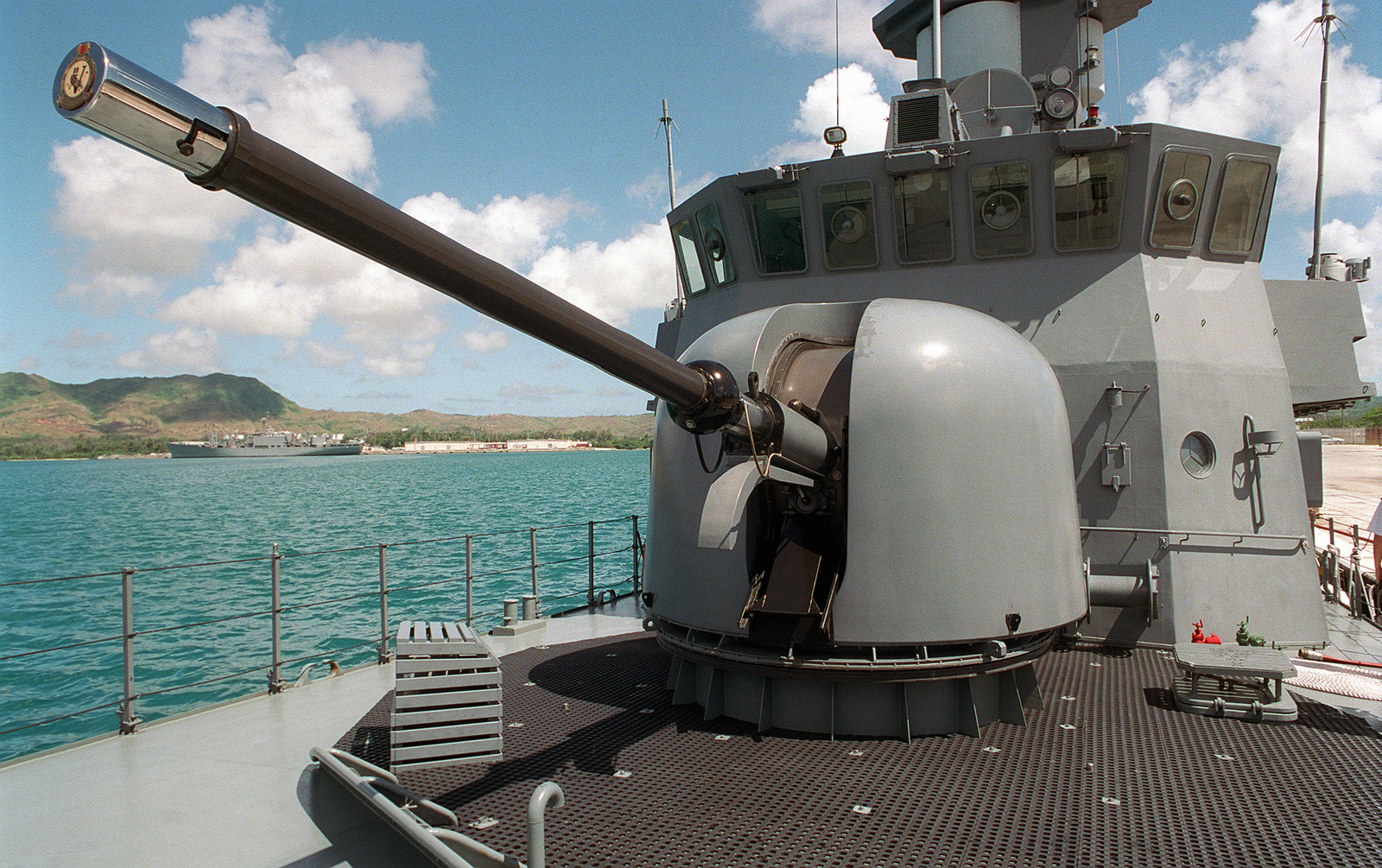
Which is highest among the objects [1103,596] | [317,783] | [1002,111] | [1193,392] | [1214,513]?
[1002,111]

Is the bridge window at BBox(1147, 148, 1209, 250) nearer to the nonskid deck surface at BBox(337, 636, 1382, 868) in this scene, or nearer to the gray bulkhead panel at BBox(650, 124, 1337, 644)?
the gray bulkhead panel at BBox(650, 124, 1337, 644)

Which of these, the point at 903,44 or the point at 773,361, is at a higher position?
the point at 903,44

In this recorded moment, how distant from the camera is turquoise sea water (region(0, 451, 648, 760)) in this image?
10.8 metres

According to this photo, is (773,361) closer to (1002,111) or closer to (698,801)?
→ (698,801)

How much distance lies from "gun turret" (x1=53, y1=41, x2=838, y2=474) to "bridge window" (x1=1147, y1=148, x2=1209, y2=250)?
4722 millimetres

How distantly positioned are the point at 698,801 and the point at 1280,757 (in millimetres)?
2736

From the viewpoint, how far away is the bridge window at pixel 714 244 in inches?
286

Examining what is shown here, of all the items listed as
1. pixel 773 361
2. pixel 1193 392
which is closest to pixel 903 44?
pixel 1193 392

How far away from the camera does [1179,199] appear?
6.34 m

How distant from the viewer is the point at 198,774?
4.21 m

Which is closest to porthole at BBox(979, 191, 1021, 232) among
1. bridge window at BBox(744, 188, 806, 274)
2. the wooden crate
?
bridge window at BBox(744, 188, 806, 274)

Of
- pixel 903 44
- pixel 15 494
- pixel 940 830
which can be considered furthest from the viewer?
pixel 15 494

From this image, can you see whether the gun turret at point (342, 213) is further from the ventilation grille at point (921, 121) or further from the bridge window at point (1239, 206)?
the bridge window at point (1239, 206)

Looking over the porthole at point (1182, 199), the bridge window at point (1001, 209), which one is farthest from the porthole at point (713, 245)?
the porthole at point (1182, 199)
